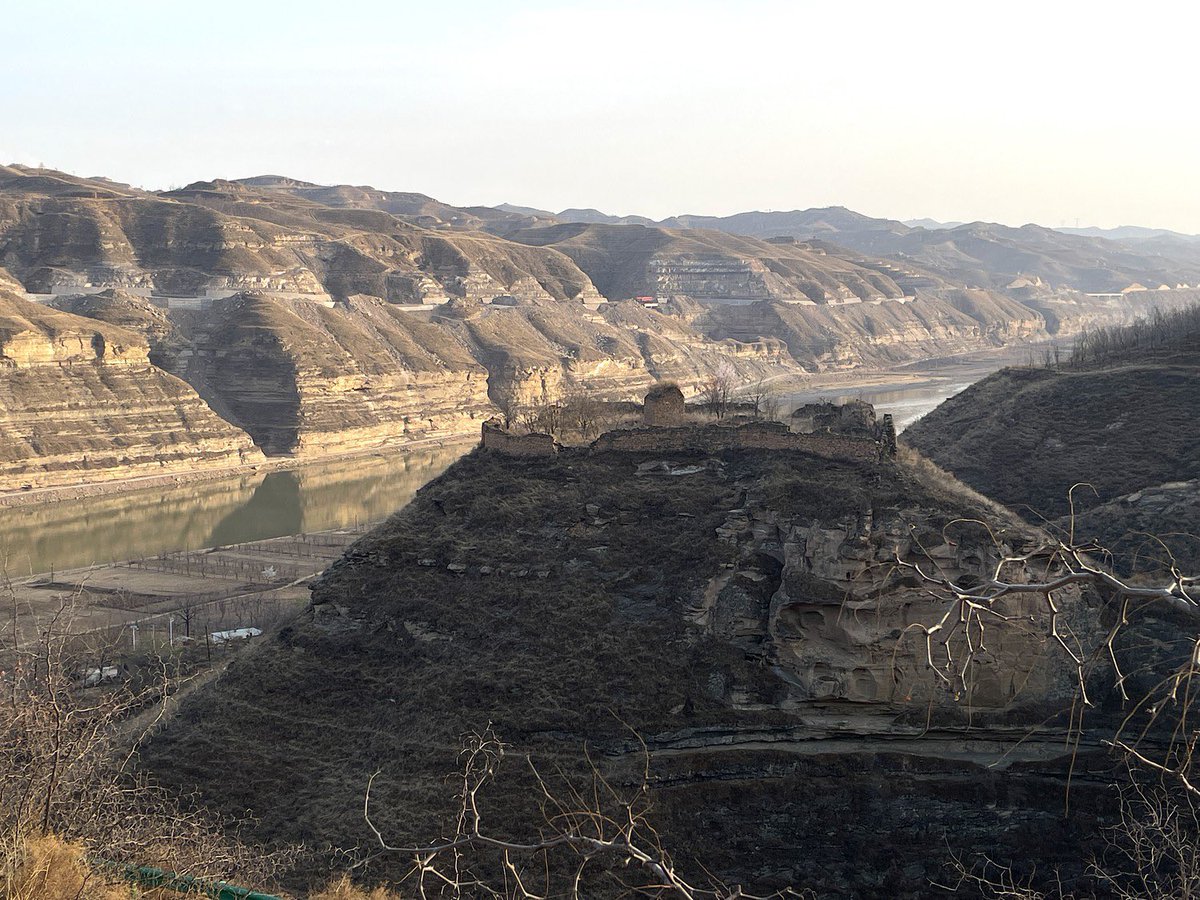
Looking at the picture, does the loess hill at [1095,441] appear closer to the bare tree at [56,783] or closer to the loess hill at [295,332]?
the bare tree at [56,783]

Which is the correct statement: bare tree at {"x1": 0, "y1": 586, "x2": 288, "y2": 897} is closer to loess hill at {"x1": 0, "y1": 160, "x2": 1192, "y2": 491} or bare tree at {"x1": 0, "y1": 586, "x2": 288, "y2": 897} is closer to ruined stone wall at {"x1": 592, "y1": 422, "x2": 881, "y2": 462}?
ruined stone wall at {"x1": 592, "y1": 422, "x2": 881, "y2": 462}

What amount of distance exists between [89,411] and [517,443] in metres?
72.6

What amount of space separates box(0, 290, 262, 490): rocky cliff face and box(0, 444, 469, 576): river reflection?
4642 mm

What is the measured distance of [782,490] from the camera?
36625mm

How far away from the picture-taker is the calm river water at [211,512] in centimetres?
7944

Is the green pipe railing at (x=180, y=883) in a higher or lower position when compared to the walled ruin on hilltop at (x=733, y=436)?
lower

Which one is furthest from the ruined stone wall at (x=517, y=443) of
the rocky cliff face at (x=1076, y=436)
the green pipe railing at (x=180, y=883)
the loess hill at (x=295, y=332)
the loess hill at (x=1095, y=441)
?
the loess hill at (x=295, y=332)

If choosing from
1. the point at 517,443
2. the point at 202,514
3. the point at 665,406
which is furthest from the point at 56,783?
the point at 202,514

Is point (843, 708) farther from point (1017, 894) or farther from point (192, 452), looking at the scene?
point (192, 452)

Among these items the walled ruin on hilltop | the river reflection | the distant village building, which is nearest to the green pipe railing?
the walled ruin on hilltop

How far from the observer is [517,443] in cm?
4419

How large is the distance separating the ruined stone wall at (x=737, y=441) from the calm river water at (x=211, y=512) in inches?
1813

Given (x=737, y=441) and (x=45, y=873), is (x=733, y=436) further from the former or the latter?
(x=45, y=873)

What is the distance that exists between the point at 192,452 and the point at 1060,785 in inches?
3628
